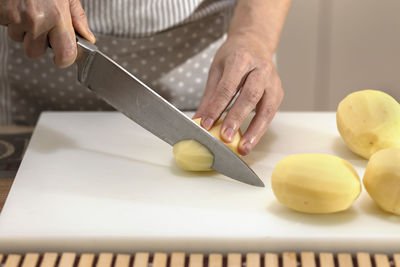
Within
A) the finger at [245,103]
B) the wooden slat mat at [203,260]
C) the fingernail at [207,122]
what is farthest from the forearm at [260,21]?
the wooden slat mat at [203,260]

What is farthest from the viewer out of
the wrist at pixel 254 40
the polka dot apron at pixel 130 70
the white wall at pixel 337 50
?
the white wall at pixel 337 50

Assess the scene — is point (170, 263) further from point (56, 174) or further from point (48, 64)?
point (48, 64)

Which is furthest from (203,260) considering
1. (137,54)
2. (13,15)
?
(137,54)

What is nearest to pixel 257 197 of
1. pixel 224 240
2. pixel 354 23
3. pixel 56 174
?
pixel 224 240

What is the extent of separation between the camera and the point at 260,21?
1.20m

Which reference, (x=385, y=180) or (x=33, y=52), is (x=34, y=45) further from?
(x=385, y=180)

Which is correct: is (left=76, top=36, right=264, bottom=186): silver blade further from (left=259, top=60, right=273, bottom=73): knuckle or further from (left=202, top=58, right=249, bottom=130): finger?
(left=259, top=60, right=273, bottom=73): knuckle

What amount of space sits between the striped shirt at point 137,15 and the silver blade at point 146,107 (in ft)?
0.91

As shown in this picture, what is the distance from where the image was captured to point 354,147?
99cm

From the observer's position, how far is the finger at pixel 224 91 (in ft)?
3.29

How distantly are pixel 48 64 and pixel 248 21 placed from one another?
1.33 ft

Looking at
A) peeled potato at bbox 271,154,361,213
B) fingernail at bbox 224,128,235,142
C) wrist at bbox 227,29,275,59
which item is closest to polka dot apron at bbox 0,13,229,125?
wrist at bbox 227,29,275,59

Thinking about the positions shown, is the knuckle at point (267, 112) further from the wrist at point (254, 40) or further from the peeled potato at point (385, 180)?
the peeled potato at point (385, 180)

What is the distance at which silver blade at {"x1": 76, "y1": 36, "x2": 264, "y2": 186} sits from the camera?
936 millimetres
